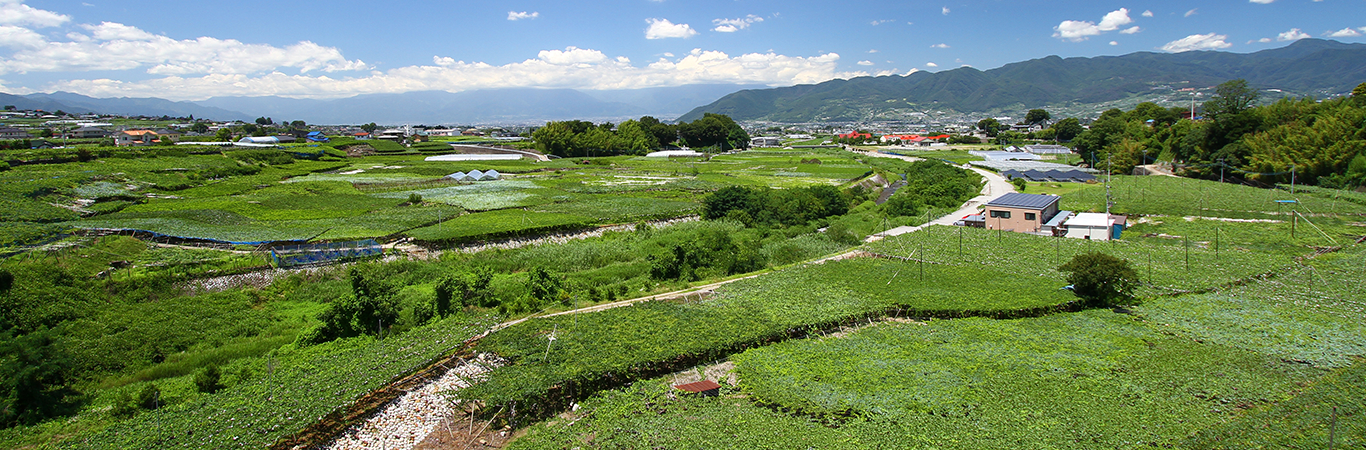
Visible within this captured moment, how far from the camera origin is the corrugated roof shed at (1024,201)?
28781mm

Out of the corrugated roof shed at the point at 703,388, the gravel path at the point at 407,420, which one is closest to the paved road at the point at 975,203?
the corrugated roof shed at the point at 703,388

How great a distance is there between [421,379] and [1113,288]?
56.1ft

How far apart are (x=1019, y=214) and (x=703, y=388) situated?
22995 mm

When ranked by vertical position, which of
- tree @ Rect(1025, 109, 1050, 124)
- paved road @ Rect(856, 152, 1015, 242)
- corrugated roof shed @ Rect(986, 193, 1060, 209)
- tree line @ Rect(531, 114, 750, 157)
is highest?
→ tree @ Rect(1025, 109, 1050, 124)

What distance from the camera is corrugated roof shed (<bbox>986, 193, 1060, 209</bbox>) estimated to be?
1133 inches

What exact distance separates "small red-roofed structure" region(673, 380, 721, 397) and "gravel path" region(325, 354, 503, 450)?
4.28 meters

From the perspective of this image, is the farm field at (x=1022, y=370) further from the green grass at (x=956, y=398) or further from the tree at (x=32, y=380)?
the tree at (x=32, y=380)

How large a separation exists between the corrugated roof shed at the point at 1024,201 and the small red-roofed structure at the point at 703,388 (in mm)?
22669

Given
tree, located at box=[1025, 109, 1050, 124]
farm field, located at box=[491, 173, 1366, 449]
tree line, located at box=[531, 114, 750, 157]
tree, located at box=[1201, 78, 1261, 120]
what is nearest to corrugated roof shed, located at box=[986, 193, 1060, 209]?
farm field, located at box=[491, 173, 1366, 449]

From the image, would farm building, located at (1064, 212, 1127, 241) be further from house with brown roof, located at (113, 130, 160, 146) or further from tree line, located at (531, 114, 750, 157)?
house with brown roof, located at (113, 130, 160, 146)

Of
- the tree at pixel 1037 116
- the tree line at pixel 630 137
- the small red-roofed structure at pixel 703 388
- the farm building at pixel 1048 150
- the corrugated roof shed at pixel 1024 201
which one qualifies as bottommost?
the small red-roofed structure at pixel 703 388

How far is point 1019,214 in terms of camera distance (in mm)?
28688

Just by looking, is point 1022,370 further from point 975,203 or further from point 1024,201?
point 975,203

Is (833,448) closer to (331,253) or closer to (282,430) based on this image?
(282,430)
